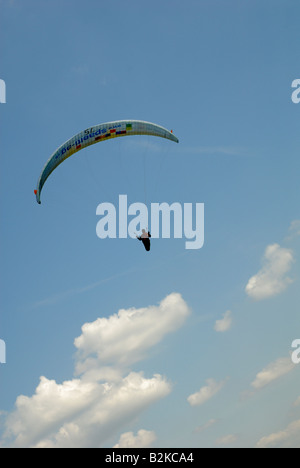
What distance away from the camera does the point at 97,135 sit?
40.7 m

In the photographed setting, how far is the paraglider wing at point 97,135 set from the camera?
1575 inches

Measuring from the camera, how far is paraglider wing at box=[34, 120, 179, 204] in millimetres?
40000

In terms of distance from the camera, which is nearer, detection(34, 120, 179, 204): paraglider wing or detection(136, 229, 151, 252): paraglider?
detection(34, 120, 179, 204): paraglider wing

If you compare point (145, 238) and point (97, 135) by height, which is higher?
point (97, 135)

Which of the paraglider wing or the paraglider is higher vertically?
the paraglider wing

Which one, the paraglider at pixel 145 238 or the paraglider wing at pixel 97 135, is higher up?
the paraglider wing at pixel 97 135

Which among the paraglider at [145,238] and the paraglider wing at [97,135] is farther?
the paraglider at [145,238]
